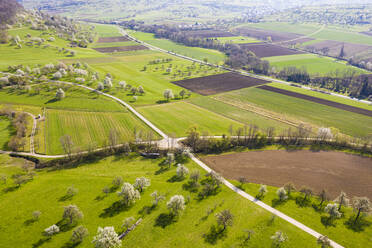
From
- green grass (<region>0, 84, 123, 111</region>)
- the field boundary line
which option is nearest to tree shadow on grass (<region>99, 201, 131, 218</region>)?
the field boundary line

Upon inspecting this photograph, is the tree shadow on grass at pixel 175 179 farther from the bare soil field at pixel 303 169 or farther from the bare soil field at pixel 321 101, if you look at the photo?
the bare soil field at pixel 321 101

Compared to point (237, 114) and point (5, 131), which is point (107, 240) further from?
point (237, 114)

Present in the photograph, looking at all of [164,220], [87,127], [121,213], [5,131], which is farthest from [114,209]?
[5,131]

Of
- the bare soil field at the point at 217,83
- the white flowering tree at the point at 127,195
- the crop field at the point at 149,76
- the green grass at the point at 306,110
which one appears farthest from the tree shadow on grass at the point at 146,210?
the bare soil field at the point at 217,83

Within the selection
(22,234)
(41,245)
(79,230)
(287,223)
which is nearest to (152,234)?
(79,230)

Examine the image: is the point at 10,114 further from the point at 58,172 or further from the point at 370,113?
the point at 370,113

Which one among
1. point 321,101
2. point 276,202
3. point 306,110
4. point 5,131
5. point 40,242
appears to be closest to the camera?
point 40,242

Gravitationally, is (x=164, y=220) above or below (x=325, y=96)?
below
